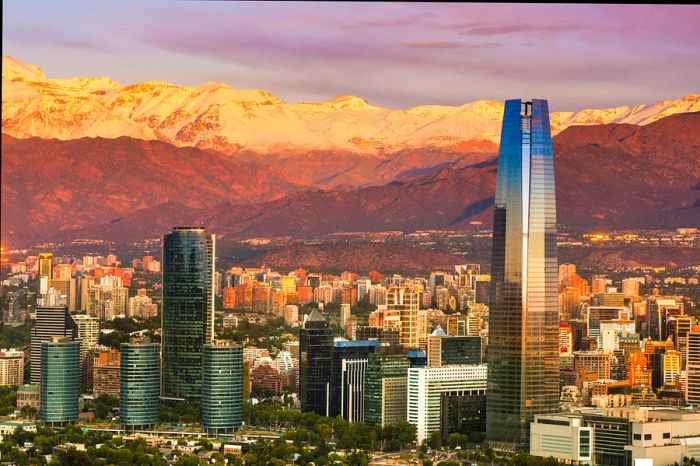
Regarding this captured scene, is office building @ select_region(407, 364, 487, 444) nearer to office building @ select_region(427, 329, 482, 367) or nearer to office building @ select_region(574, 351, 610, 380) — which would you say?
office building @ select_region(427, 329, 482, 367)

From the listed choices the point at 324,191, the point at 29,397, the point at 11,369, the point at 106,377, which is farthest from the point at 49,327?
Result: the point at 324,191

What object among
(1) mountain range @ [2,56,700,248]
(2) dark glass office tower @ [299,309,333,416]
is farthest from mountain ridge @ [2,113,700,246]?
(2) dark glass office tower @ [299,309,333,416]

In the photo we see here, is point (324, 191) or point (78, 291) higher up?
point (324, 191)

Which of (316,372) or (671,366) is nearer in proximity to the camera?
(316,372)

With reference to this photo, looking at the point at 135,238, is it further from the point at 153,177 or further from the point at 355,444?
the point at 355,444

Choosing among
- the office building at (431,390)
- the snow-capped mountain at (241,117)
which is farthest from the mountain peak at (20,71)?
the office building at (431,390)

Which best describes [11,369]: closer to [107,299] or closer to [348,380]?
[348,380]
